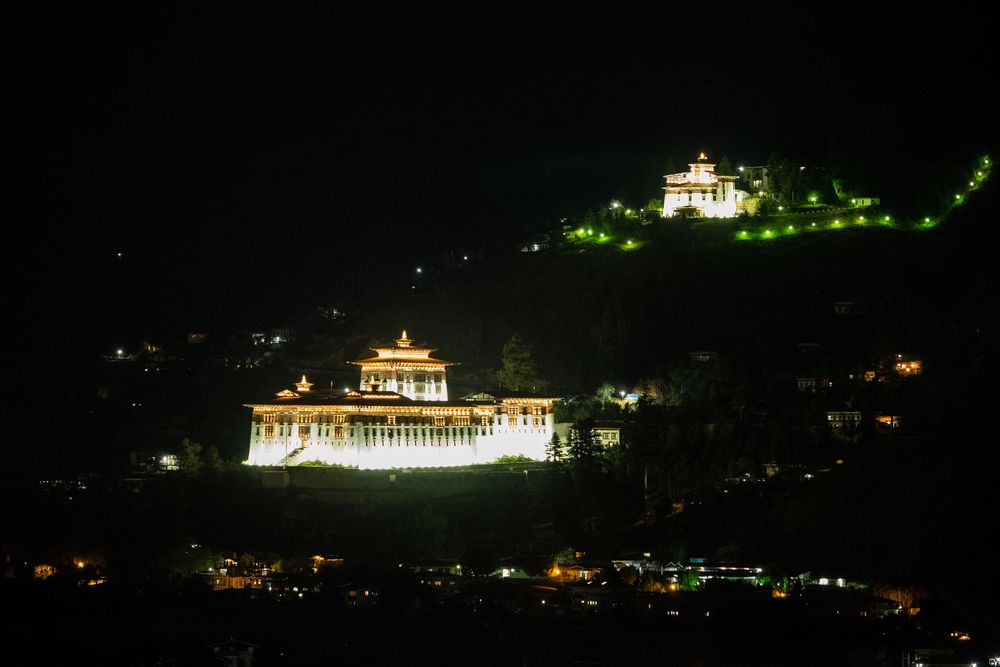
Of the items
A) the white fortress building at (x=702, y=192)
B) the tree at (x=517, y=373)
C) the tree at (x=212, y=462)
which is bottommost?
the tree at (x=212, y=462)

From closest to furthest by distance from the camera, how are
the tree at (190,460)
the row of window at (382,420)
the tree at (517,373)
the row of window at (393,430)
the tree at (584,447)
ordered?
1. the tree at (584,447)
2. the tree at (190,460)
3. the row of window at (393,430)
4. the row of window at (382,420)
5. the tree at (517,373)

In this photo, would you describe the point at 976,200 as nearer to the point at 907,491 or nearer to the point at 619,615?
the point at 907,491

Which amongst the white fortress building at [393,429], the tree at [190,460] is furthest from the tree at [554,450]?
the tree at [190,460]

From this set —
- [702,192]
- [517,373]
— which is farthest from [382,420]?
[702,192]

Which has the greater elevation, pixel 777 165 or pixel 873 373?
pixel 777 165

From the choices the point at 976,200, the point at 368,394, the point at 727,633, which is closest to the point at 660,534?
the point at 727,633

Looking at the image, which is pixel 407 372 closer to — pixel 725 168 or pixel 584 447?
pixel 584 447

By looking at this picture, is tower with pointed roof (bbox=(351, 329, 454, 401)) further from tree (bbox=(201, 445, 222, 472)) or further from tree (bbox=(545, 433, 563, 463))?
tree (bbox=(201, 445, 222, 472))

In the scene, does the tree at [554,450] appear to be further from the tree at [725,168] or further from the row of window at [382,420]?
the tree at [725,168]

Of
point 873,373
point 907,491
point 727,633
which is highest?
point 873,373
